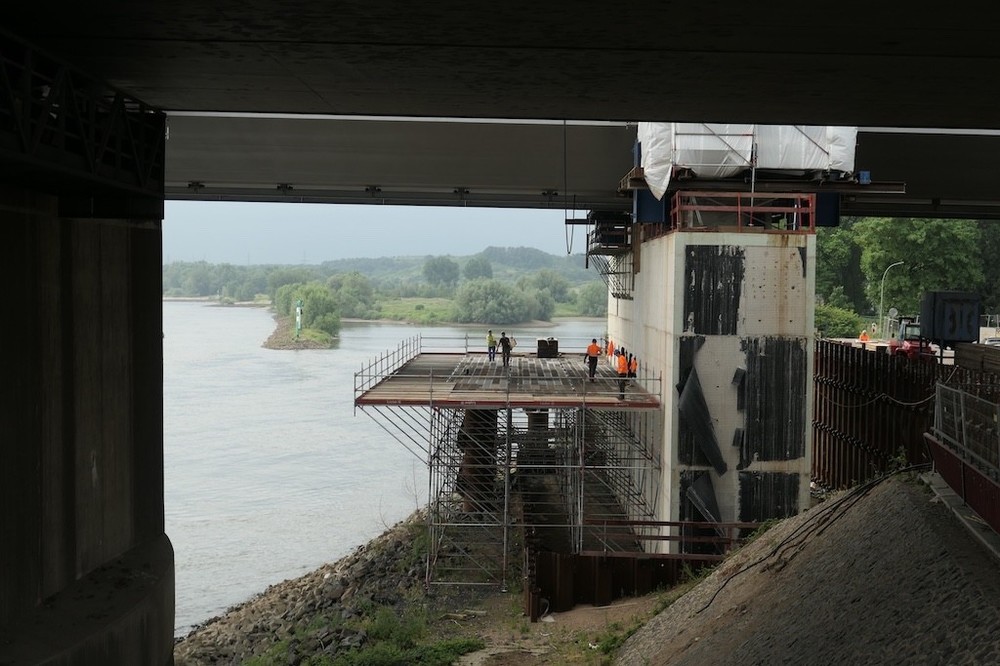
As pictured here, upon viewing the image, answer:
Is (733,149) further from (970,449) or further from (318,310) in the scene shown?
(318,310)

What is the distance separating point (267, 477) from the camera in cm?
4519

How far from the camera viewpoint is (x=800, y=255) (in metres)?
23.2

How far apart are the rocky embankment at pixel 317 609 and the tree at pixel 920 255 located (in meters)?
41.4

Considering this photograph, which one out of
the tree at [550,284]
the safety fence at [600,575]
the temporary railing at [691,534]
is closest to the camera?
the safety fence at [600,575]

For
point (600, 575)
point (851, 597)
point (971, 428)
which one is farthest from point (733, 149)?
point (851, 597)

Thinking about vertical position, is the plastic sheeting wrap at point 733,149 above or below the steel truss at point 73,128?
above

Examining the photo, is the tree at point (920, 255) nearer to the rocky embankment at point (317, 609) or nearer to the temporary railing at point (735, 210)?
the temporary railing at point (735, 210)

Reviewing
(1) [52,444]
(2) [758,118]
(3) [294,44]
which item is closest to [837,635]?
(2) [758,118]

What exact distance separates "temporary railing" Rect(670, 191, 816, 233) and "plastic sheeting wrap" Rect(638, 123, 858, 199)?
0.56 m

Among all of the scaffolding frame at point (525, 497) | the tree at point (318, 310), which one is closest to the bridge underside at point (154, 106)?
the scaffolding frame at point (525, 497)

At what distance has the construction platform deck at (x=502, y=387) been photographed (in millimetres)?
23656

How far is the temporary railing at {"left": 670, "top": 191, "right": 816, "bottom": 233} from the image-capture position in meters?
23.7

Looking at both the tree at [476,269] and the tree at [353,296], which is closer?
the tree at [353,296]

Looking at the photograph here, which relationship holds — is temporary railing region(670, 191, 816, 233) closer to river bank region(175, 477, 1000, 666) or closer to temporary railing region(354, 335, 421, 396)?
A: temporary railing region(354, 335, 421, 396)
